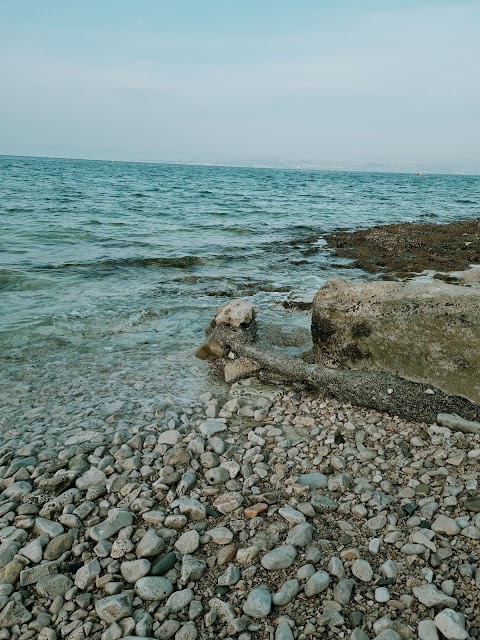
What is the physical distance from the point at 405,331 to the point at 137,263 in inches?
444

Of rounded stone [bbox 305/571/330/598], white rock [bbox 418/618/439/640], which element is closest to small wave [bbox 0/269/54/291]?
rounded stone [bbox 305/571/330/598]

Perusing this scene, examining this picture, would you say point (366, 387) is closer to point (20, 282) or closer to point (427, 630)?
point (427, 630)

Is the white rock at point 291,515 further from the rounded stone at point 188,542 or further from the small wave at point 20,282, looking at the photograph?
the small wave at point 20,282

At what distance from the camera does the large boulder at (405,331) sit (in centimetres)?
514

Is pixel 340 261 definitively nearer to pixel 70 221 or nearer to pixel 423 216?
pixel 70 221

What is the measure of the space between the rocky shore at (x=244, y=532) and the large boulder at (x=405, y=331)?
68 cm

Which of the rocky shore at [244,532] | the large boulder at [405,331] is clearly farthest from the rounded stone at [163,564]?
the large boulder at [405,331]

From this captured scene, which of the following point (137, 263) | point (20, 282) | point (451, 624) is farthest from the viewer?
point (137, 263)

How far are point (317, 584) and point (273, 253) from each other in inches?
607

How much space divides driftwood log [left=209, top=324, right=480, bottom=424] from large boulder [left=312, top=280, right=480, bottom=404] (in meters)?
0.11

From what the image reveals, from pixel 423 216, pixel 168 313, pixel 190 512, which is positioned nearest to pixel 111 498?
pixel 190 512

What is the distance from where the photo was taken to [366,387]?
5.57 m

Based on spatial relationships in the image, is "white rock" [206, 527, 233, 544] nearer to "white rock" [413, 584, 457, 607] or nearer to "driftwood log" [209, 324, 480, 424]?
"white rock" [413, 584, 457, 607]

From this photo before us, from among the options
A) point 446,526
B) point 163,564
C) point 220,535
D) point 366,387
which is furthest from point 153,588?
point 366,387
